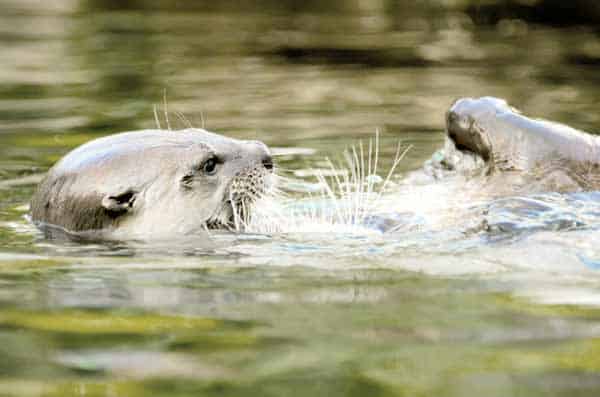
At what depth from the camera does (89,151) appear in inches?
189

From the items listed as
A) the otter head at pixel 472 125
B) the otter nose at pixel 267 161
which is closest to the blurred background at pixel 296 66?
the otter head at pixel 472 125

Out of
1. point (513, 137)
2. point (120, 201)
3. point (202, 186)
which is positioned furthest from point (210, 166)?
point (513, 137)

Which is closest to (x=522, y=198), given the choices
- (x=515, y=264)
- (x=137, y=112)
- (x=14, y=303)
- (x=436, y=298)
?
(x=515, y=264)

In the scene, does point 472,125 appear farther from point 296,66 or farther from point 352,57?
point 352,57

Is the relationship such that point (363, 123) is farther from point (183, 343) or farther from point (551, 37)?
point (551, 37)

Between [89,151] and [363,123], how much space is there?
11.5 ft

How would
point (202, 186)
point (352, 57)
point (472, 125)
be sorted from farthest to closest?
point (352, 57) → point (472, 125) → point (202, 186)

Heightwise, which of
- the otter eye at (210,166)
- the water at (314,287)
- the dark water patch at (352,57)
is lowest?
the dark water patch at (352,57)

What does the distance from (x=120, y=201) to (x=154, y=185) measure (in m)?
0.14

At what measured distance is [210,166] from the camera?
4.89 meters

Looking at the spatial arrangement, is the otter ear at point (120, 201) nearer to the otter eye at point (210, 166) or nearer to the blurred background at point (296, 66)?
the otter eye at point (210, 166)

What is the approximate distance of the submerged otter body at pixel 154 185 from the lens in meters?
4.72

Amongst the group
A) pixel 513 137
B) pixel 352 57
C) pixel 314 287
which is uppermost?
pixel 513 137

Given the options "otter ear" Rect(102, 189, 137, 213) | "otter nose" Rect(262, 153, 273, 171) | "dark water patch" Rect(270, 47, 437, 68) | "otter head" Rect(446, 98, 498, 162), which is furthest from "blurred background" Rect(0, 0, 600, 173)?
"otter ear" Rect(102, 189, 137, 213)
